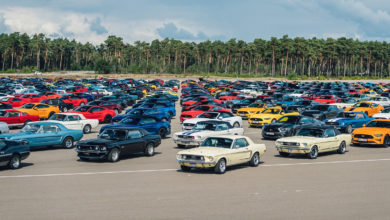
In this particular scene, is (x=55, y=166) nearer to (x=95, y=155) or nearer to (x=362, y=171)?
(x=95, y=155)

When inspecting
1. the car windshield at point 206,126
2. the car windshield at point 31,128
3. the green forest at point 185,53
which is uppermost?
the green forest at point 185,53

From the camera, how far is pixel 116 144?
18766 millimetres

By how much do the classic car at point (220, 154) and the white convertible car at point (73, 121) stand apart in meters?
12.7

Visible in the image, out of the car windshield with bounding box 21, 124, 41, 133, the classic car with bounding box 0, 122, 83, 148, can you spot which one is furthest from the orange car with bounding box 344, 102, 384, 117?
the car windshield with bounding box 21, 124, 41, 133

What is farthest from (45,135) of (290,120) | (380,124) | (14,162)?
(380,124)

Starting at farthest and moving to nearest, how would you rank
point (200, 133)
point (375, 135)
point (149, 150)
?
1. point (375, 135)
2. point (200, 133)
3. point (149, 150)

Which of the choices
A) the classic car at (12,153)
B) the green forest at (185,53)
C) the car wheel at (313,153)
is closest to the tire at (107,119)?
the classic car at (12,153)

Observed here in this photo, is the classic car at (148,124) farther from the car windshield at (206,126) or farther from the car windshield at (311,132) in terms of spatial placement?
the car windshield at (311,132)

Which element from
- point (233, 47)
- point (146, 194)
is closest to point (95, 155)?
point (146, 194)

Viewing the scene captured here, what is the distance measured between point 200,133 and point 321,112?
14.5 meters

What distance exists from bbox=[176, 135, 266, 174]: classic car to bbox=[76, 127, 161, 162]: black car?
10.6 ft

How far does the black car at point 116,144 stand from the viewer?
18.4 meters

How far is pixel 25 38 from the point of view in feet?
546

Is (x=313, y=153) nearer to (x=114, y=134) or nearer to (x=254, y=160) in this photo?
(x=254, y=160)
